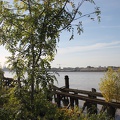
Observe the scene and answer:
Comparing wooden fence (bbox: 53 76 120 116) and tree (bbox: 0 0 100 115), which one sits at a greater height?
tree (bbox: 0 0 100 115)

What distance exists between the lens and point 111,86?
13.9m

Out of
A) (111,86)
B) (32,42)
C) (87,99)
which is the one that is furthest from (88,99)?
(32,42)

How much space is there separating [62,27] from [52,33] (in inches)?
11.1

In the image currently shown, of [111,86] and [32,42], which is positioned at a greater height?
[32,42]

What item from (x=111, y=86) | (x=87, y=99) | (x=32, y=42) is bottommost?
(x=87, y=99)

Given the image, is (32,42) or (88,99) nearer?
(32,42)

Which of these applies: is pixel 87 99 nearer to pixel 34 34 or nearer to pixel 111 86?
pixel 111 86

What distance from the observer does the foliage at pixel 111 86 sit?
13.4m

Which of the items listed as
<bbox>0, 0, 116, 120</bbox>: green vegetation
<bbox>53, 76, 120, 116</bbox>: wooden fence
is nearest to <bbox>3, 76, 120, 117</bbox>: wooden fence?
<bbox>53, 76, 120, 116</bbox>: wooden fence

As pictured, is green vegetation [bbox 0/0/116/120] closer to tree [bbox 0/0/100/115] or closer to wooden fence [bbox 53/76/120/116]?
tree [bbox 0/0/100/115]

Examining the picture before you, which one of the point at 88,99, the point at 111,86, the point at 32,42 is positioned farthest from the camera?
the point at 111,86

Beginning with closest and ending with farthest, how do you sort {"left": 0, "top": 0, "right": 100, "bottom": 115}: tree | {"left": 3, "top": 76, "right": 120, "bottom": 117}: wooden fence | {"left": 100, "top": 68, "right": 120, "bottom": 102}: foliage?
{"left": 0, "top": 0, "right": 100, "bottom": 115}: tree
{"left": 3, "top": 76, "right": 120, "bottom": 117}: wooden fence
{"left": 100, "top": 68, "right": 120, "bottom": 102}: foliage

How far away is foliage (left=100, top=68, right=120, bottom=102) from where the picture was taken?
44.1 feet

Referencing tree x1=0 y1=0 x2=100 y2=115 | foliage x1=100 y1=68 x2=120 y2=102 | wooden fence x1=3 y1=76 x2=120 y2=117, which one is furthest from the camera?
foliage x1=100 y1=68 x2=120 y2=102
